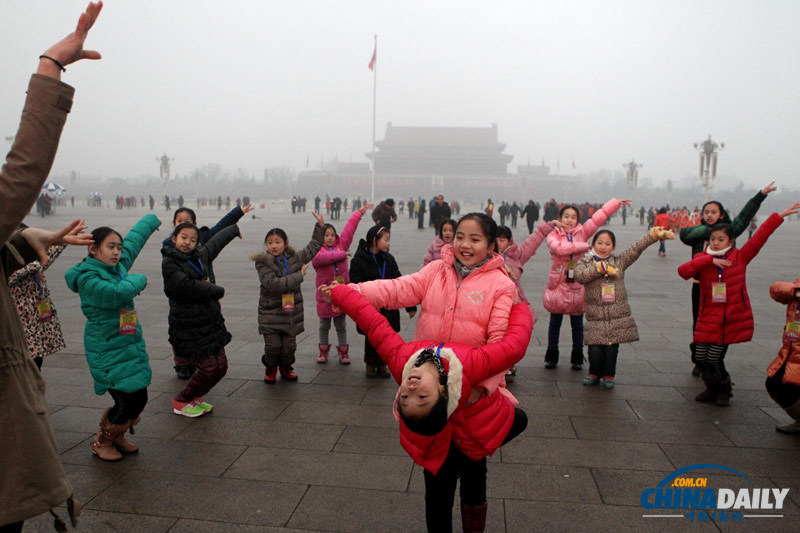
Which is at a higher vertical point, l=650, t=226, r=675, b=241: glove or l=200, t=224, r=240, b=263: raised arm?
l=650, t=226, r=675, b=241: glove

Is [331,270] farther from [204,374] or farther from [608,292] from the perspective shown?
[608,292]

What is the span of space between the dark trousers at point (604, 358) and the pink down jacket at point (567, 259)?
1.48ft

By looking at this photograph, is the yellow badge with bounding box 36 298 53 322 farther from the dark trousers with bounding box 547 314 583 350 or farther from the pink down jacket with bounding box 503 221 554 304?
the dark trousers with bounding box 547 314 583 350

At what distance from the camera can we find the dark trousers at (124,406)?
3.14 meters

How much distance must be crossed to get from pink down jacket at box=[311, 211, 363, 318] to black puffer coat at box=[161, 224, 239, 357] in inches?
52.1

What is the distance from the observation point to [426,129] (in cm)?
8519

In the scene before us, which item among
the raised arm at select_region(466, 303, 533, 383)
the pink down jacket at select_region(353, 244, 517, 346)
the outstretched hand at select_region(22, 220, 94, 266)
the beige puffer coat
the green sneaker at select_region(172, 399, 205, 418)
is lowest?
the green sneaker at select_region(172, 399, 205, 418)

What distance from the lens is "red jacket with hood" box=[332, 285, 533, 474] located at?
6.46 feet

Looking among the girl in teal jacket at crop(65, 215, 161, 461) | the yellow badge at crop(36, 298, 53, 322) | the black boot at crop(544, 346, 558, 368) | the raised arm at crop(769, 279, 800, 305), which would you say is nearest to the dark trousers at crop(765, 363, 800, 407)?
the raised arm at crop(769, 279, 800, 305)

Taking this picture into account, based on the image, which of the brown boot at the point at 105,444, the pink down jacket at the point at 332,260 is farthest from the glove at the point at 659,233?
the brown boot at the point at 105,444

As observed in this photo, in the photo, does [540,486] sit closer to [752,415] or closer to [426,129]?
[752,415]

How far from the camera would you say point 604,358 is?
4.52m

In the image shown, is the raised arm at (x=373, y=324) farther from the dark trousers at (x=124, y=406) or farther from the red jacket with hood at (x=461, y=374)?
the dark trousers at (x=124, y=406)

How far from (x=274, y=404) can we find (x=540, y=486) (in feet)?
6.69
